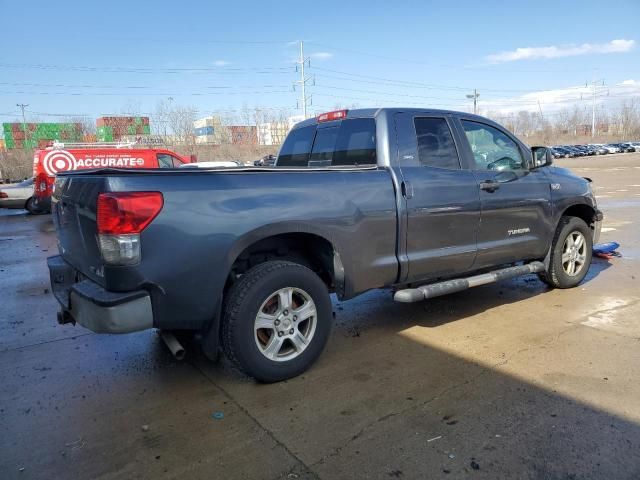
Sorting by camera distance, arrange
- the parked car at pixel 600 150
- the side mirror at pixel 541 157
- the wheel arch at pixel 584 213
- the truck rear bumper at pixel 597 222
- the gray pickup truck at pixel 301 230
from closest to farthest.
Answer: the gray pickup truck at pixel 301 230, the side mirror at pixel 541 157, the wheel arch at pixel 584 213, the truck rear bumper at pixel 597 222, the parked car at pixel 600 150

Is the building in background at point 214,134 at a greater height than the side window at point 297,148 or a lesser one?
greater

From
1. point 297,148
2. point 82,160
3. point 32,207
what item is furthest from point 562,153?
point 297,148

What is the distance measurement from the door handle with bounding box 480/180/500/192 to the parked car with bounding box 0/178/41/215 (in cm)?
1737

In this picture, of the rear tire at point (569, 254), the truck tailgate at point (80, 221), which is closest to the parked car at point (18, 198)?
the truck tailgate at point (80, 221)

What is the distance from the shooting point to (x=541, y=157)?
5.38 metres

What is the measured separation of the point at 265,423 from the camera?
3090 mm

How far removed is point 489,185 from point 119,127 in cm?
5097

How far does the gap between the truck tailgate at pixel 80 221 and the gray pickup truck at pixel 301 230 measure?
0.02 meters

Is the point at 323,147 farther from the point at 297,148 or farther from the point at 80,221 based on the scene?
the point at 80,221

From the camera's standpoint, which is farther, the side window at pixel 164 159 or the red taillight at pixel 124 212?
the side window at pixel 164 159

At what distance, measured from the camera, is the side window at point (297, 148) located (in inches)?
199

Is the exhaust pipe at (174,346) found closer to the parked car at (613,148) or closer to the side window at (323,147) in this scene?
the side window at (323,147)

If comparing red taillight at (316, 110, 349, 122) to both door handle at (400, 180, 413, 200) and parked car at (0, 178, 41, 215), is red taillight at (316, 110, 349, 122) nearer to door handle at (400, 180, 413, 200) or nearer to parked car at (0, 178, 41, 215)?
door handle at (400, 180, 413, 200)

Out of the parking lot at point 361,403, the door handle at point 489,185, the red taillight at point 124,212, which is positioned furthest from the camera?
the door handle at point 489,185
